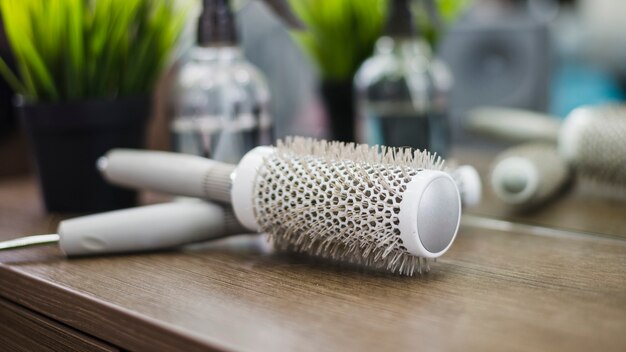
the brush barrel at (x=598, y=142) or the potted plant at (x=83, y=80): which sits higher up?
the potted plant at (x=83, y=80)

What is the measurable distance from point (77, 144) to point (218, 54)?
0.13m

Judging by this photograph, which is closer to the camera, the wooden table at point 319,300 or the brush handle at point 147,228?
the wooden table at point 319,300

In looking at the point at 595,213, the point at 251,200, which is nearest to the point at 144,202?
the point at 251,200

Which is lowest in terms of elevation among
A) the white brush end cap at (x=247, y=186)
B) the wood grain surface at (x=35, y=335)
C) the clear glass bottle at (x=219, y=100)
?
the wood grain surface at (x=35, y=335)

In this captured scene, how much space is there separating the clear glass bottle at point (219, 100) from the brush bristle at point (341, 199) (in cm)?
16

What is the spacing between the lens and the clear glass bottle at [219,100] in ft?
1.77

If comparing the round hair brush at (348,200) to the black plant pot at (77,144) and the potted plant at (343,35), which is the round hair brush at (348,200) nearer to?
the black plant pot at (77,144)

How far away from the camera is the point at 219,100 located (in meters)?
0.56

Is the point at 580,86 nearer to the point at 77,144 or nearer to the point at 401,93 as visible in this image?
the point at 401,93

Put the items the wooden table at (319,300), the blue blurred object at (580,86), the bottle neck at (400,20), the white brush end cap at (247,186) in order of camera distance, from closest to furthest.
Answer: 1. the wooden table at (319,300)
2. the white brush end cap at (247,186)
3. the bottle neck at (400,20)
4. the blue blurred object at (580,86)

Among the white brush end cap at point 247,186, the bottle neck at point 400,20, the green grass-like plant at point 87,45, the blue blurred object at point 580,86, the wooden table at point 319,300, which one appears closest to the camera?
the wooden table at point 319,300

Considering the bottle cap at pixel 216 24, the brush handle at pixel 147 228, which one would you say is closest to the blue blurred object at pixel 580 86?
the bottle cap at pixel 216 24

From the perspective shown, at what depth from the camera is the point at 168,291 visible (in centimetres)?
35

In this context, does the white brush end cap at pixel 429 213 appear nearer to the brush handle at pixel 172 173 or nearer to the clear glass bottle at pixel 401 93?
the brush handle at pixel 172 173
